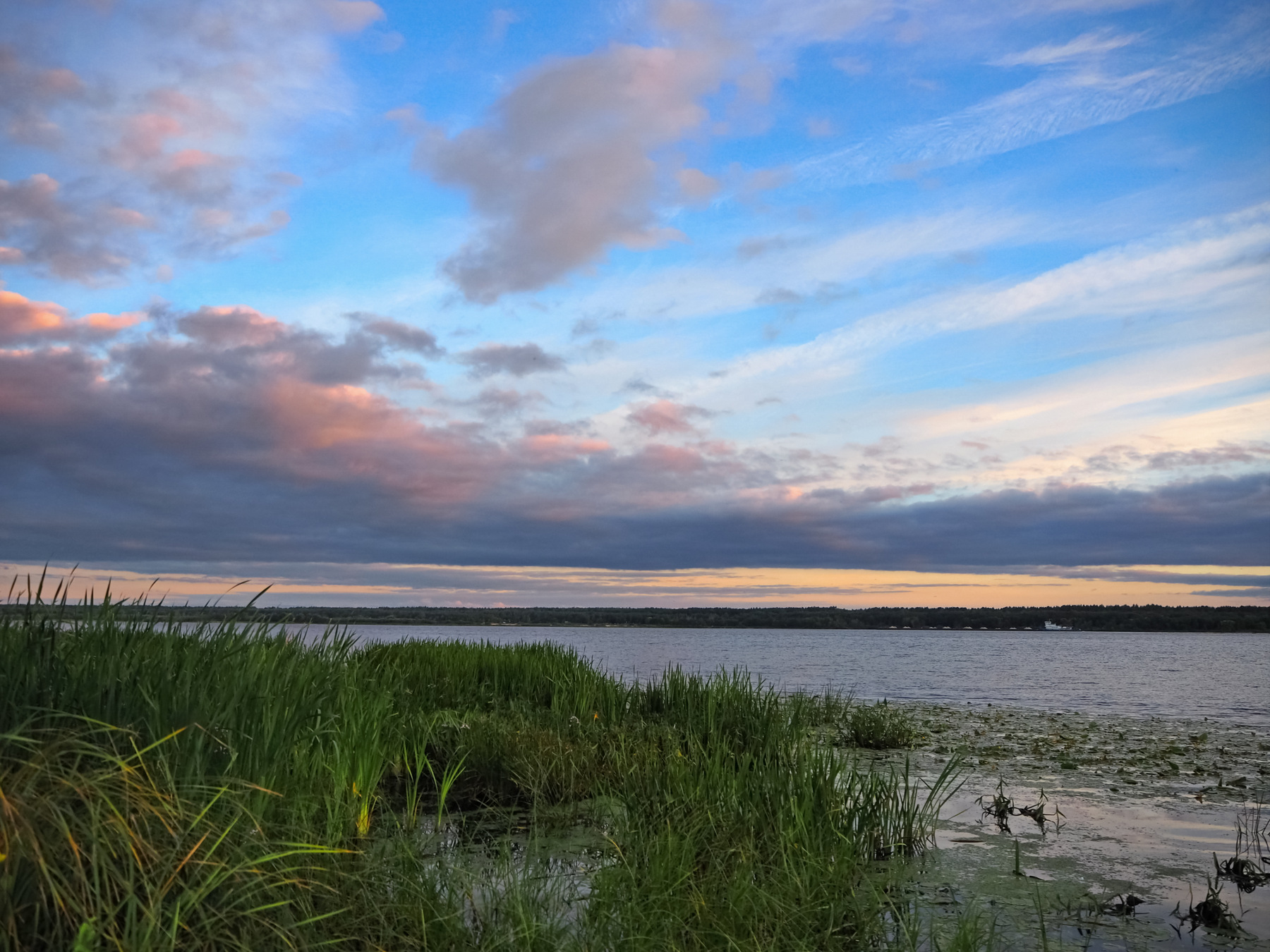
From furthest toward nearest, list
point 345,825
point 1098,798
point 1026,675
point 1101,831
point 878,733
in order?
point 1026,675, point 878,733, point 1098,798, point 1101,831, point 345,825

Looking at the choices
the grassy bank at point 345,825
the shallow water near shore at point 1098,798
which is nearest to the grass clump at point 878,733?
the shallow water near shore at point 1098,798

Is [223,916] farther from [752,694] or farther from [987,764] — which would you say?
[987,764]

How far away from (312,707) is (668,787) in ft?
9.39

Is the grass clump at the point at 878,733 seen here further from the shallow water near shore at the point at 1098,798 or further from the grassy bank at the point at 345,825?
the grassy bank at the point at 345,825

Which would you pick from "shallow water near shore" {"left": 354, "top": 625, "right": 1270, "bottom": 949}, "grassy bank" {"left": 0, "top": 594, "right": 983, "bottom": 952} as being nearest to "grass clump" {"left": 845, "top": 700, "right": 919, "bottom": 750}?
"shallow water near shore" {"left": 354, "top": 625, "right": 1270, "bottom": 949}

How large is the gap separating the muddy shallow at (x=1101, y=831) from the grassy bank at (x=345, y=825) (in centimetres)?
71

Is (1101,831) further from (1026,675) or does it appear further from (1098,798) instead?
(1026,675)

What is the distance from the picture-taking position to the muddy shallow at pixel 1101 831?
237 inches

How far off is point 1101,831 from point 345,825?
7.48 m

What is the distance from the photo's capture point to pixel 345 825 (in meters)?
5.68

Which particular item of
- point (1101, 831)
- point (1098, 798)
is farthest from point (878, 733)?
point (1101, 831)

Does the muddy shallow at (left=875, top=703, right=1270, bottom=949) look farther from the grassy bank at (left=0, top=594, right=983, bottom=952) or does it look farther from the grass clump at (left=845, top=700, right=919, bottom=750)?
the grassy bank at (left=0, top=594, right=983, bottom=952)

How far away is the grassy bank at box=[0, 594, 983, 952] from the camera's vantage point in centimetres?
324

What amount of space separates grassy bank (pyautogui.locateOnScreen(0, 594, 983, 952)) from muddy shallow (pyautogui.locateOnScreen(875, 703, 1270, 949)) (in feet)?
2.33
